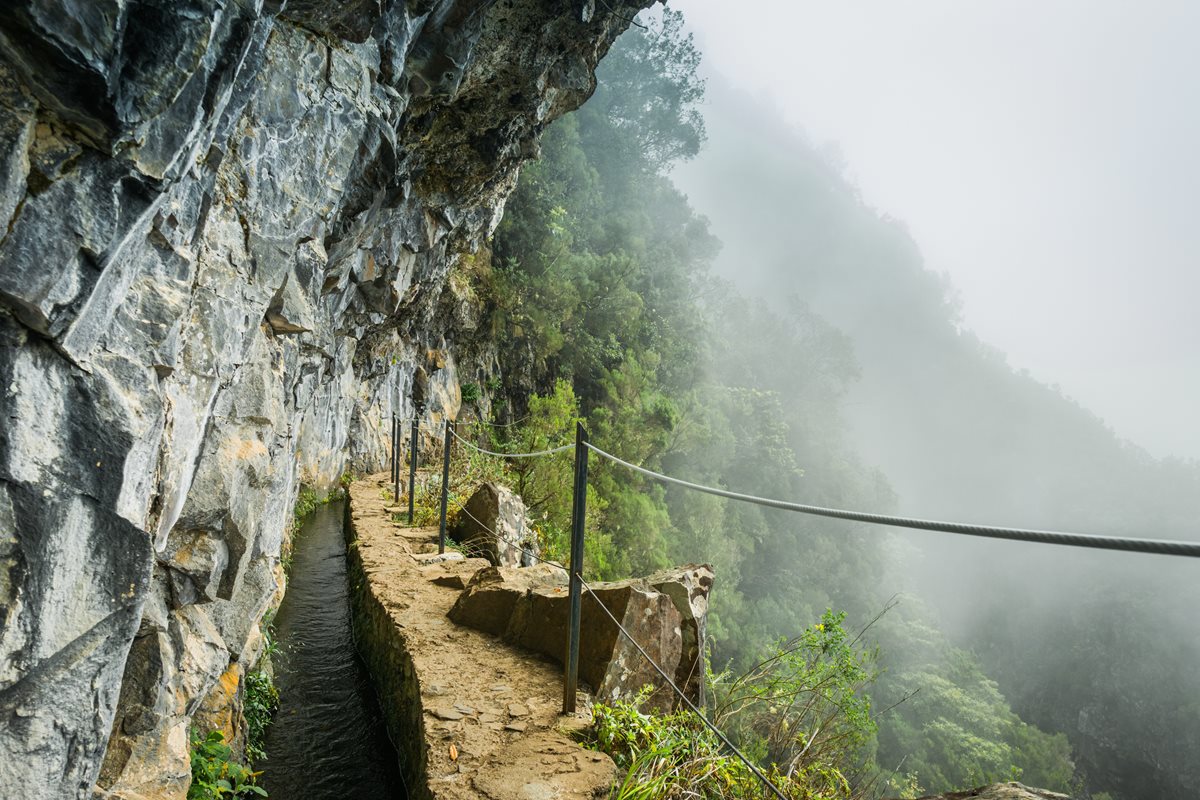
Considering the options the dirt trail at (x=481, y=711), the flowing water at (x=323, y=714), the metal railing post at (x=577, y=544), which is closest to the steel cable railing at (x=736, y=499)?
the metal railing post at (x=577, y=544)

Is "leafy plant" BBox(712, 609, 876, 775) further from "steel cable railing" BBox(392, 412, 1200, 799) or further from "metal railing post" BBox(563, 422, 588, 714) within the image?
"metal railing post" BBox(563, 422, 588, 714)

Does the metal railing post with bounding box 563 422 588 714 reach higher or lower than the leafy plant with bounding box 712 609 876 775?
higher

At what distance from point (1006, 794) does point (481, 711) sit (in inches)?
92.6

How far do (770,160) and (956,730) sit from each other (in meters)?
70.5

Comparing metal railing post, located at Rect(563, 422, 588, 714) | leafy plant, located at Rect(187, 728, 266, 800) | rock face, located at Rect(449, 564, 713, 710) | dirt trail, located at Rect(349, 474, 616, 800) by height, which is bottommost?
leafy plant, located at Rect(187, 728, 266, 800)

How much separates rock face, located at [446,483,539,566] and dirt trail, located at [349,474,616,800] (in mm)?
933

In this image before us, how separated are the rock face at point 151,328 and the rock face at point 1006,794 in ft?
8.38

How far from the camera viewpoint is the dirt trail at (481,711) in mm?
2453

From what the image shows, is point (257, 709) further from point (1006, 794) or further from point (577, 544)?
point (1006, 794)

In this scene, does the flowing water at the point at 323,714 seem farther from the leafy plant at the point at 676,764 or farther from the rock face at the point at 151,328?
the leafy plant at the point at 676,764

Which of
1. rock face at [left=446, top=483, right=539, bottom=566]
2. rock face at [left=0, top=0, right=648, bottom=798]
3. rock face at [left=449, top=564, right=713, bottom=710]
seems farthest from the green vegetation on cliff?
rock face at [left=0, top=0, right=648, bottom=798]

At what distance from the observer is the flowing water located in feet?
11.2

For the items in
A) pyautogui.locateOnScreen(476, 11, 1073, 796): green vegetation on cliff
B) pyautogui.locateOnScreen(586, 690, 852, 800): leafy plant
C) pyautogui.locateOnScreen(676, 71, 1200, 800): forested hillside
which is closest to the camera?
pyautogui.locateOnScreen(586, 690, 852, 800): leafy plant

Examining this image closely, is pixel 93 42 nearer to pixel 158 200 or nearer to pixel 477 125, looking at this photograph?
pixel 158 200
